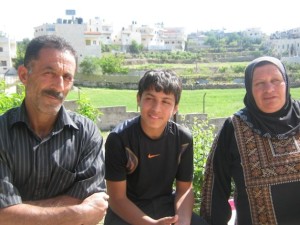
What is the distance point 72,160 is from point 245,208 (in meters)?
1.21

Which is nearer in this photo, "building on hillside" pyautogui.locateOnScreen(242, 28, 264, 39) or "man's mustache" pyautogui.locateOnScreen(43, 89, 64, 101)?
"man's mustache" pyautogui.locateOnScreen(43, 89, 64, 101)

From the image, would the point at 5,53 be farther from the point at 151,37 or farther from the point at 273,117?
the point at 151,37

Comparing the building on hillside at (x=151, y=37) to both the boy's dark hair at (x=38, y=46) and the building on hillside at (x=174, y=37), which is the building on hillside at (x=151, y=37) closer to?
the building on hillside at (x=174, y=37)

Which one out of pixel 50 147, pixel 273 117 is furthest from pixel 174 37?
pixel 50 147

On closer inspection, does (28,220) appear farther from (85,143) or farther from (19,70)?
(19,70)

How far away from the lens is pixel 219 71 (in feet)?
163

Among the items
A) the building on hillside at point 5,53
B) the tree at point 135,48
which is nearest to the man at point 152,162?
the building on hillside at point 5,53

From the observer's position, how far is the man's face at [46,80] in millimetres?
2020

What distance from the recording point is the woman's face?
7.97 ft

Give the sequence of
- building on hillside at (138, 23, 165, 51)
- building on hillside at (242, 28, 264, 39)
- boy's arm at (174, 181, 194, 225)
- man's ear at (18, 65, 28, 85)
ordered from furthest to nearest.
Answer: building on hillside at (242, 28, 264, 39) < building on hillside at (138, 23, 165, 51) < boy's arm at (174, 181, 194, 225) < man's ear at (18, 65, 28, 85)

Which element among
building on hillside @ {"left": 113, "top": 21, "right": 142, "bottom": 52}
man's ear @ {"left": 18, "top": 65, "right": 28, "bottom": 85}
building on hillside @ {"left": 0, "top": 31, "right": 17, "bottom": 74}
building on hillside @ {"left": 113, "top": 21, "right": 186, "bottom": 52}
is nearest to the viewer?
man's ear @ {"left": 18, "top": 65, "right": 28, "bottom": 85}

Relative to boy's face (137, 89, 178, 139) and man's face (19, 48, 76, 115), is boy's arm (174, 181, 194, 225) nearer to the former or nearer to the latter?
boy's face (137, 89, 178, 139)

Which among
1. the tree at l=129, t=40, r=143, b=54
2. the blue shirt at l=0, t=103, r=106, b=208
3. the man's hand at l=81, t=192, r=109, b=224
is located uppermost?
the tree at l=129, t=40, r=143, b=54

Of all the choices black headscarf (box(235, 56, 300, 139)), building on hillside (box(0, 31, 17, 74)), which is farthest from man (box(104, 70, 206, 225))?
building on hillside (box(0, 31, 17, 74))
